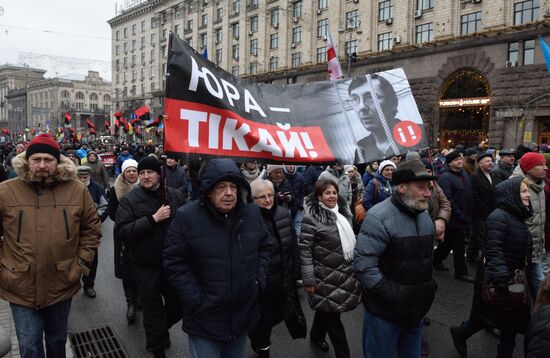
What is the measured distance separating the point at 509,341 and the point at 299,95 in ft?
9.96

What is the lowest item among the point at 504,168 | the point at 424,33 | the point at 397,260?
the point at 397,260

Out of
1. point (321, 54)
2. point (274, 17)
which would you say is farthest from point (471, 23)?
point (274, 17)

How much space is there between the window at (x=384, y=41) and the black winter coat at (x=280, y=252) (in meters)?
28.9

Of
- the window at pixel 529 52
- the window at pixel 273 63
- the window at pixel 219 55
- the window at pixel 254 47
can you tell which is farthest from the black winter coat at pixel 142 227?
the window at pixel 219 55

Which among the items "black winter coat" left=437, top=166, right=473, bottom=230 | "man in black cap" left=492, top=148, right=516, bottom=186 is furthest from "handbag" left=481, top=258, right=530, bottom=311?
"man in black cap" left=492, top=148, right=516, bottom=186

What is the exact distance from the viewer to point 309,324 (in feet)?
16.9

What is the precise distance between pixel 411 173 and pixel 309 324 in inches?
110

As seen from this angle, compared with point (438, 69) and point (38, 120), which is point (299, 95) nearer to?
point (438, 69)

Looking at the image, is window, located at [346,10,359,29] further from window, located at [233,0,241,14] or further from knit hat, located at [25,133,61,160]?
knit hat, located at [25,133,61,160]

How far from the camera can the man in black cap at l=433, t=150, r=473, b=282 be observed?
21.9ft

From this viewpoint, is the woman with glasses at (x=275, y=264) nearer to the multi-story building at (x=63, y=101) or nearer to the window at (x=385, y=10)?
the window at (x=385, y=10)

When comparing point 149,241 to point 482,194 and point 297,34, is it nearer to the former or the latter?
point 482,194

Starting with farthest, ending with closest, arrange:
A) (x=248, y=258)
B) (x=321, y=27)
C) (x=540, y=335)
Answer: (x=321, y=27) < (x=248, y=258) < (x=540, y=335)

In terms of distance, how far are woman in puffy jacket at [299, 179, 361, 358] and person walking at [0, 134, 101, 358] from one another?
1.92 metres
